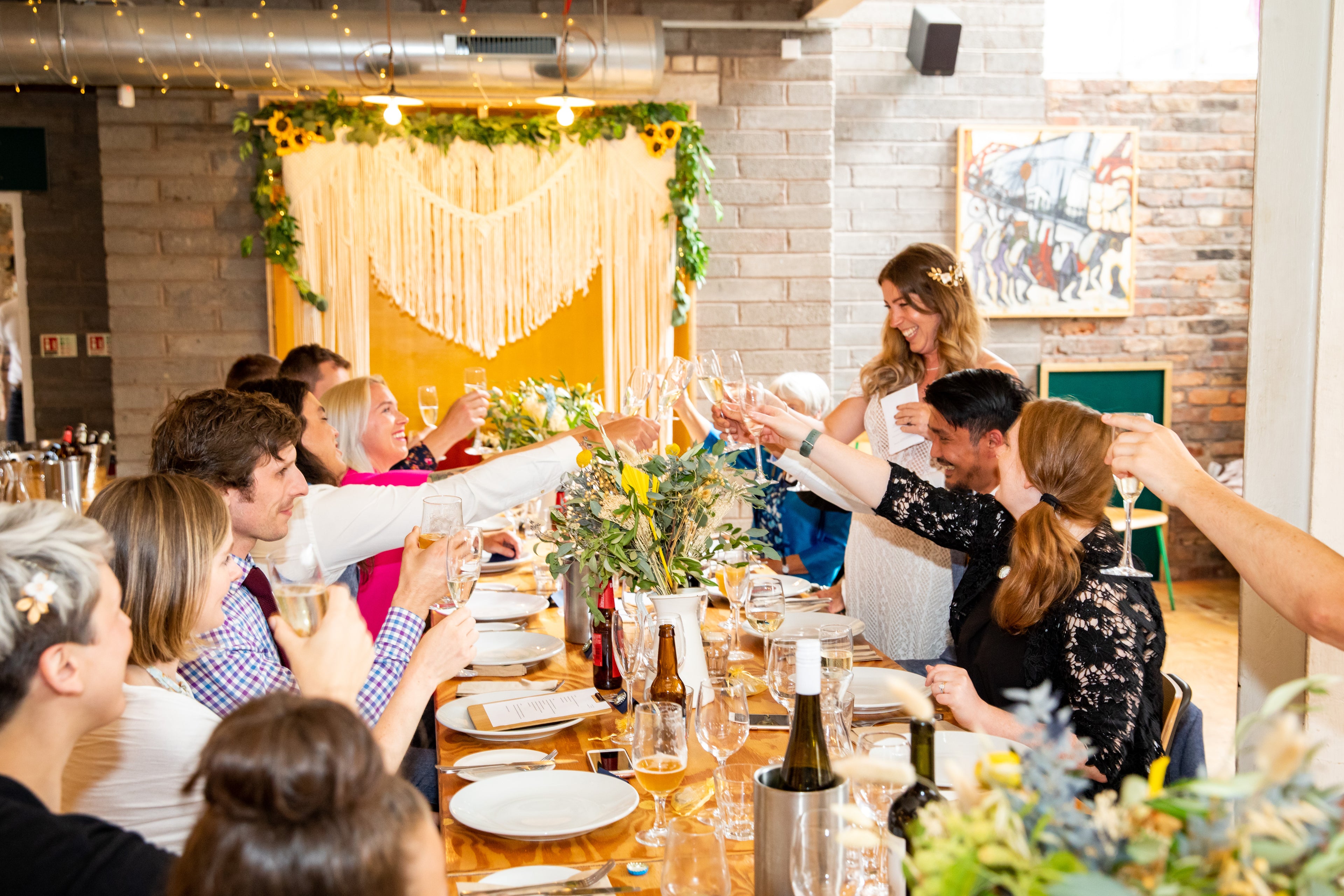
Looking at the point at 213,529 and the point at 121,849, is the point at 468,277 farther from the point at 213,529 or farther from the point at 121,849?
the point at 121,849

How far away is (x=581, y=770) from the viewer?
1.73 meters

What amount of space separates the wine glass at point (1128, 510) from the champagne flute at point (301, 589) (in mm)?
1175

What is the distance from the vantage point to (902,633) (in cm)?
305

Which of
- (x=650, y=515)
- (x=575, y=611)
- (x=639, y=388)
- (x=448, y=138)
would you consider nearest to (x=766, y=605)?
(x=650, y=515)

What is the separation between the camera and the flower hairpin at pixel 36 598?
113cm

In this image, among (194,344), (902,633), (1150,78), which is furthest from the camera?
(1150,78)

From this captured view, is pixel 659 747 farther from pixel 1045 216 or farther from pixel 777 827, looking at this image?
pixel 1045 216

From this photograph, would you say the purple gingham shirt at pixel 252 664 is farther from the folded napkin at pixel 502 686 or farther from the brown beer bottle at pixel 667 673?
the brown beer bottle at pixel 667 673

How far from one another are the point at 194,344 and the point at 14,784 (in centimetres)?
450

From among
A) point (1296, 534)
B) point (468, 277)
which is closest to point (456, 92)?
point (468, 277)

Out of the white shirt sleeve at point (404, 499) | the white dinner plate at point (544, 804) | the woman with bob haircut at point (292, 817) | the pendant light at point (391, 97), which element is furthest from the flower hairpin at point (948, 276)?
the woman with bob haircut at point (292, 817)

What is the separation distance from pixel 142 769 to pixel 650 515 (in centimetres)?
85

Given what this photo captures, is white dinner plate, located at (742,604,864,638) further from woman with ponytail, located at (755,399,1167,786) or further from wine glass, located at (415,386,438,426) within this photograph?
wine glass, located at (415,386,438,426)

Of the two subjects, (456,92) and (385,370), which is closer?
(456,92)
